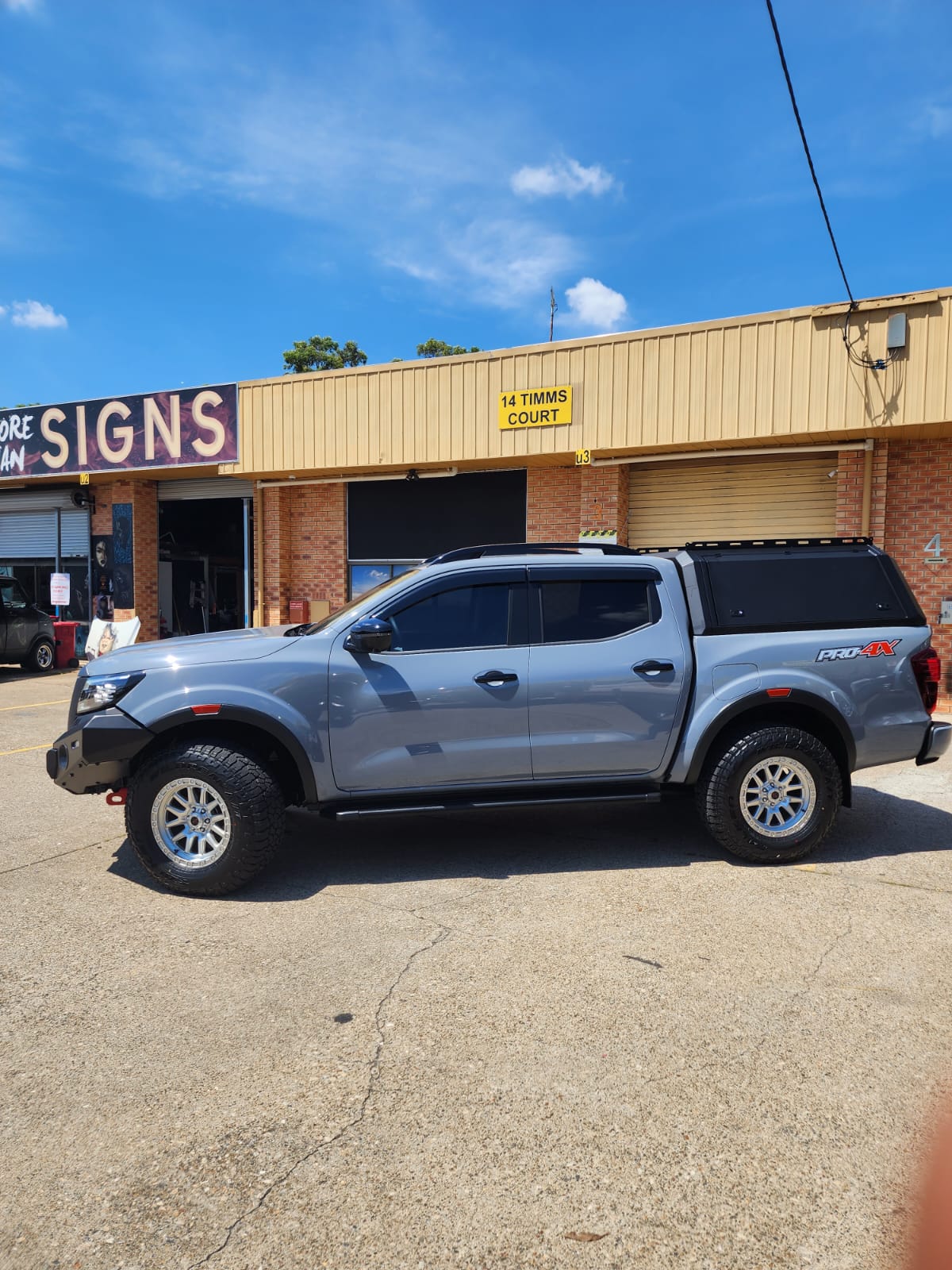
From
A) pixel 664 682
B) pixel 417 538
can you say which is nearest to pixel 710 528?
pixel 417 538

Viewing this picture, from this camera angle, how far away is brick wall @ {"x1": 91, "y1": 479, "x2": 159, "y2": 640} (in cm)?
1861

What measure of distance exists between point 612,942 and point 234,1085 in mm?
1870

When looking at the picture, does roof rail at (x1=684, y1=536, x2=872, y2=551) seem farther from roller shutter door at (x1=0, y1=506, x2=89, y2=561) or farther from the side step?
roller shutter door at (x1=0, y1=506, x2=89, y2=561)

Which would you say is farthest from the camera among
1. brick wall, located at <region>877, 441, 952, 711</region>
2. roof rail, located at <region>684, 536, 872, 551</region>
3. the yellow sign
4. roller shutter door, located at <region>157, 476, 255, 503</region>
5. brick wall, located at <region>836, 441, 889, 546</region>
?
roller shutter door, located at <region>157, 476, 255, 503</region>

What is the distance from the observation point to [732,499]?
13430 mm

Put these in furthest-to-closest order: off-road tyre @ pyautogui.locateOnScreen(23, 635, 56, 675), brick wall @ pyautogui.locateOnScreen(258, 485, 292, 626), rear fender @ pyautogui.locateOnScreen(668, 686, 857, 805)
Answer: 1. brick wall @ pyautogui.locateOnScreen(258, 485, 292, 626)
2. off-road tyre @ pyautogui.locateOnScreen(23, 635, 56, 675)
3. rear fender @ pyautogui.locateOnScreen(668, 686, 857, 805)

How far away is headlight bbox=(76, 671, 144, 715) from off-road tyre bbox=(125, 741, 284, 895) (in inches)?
16.5

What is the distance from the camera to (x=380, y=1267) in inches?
85.5

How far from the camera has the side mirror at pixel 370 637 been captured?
476 centimetres

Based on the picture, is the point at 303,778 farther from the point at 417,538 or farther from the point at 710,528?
the point at 417,538

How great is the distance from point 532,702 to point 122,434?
15198 mm

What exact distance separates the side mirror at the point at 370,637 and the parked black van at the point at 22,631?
12471 millimetres

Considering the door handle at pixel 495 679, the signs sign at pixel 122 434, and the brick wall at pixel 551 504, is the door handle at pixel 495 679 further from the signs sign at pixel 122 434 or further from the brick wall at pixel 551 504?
the signs sign at pixel 122 434

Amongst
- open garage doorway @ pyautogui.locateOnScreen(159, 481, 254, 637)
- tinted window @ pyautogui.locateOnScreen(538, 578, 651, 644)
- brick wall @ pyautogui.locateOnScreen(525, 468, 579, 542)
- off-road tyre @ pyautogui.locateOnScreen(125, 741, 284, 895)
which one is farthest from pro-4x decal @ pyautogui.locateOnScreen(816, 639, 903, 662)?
open garage doorway @ pyautogui.locateOnScreen(159, 481, 254, 637)
